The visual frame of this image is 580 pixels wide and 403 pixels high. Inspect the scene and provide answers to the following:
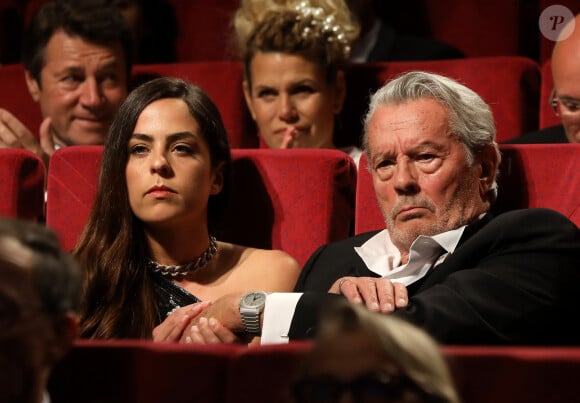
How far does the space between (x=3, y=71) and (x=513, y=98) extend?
71cm

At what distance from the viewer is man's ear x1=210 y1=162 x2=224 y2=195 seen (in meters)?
1.07

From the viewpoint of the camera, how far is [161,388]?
59cm

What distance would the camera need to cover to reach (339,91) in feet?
4.30

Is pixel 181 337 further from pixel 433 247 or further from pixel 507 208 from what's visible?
pixel 507 208

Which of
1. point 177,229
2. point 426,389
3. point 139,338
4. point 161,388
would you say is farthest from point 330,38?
point 426,389

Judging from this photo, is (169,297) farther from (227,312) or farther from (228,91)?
(228,91)

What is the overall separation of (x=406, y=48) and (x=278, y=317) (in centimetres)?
67

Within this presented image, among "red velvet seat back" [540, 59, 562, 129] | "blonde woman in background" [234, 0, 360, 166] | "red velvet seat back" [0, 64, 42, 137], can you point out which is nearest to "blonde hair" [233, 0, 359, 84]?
"blonde woman in background" [234, 0, 360, 166]

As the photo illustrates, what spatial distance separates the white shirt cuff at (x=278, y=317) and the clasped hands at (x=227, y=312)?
0.04 meters

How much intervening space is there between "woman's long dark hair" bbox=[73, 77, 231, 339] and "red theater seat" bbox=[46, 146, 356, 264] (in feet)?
0.11

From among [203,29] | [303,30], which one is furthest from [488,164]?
[203,29]

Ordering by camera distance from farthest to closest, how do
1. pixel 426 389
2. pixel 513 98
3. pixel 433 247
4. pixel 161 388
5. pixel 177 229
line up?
pixel 513 98, pixel 177 229, pixel 433 247, pixel 161 388, pixel 426 389

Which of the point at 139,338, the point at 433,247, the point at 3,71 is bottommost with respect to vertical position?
the point at 139,338

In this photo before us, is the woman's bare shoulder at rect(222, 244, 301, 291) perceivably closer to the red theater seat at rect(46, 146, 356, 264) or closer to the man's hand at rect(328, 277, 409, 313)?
the red theater seat at rect(46, 146, 356, 264)
